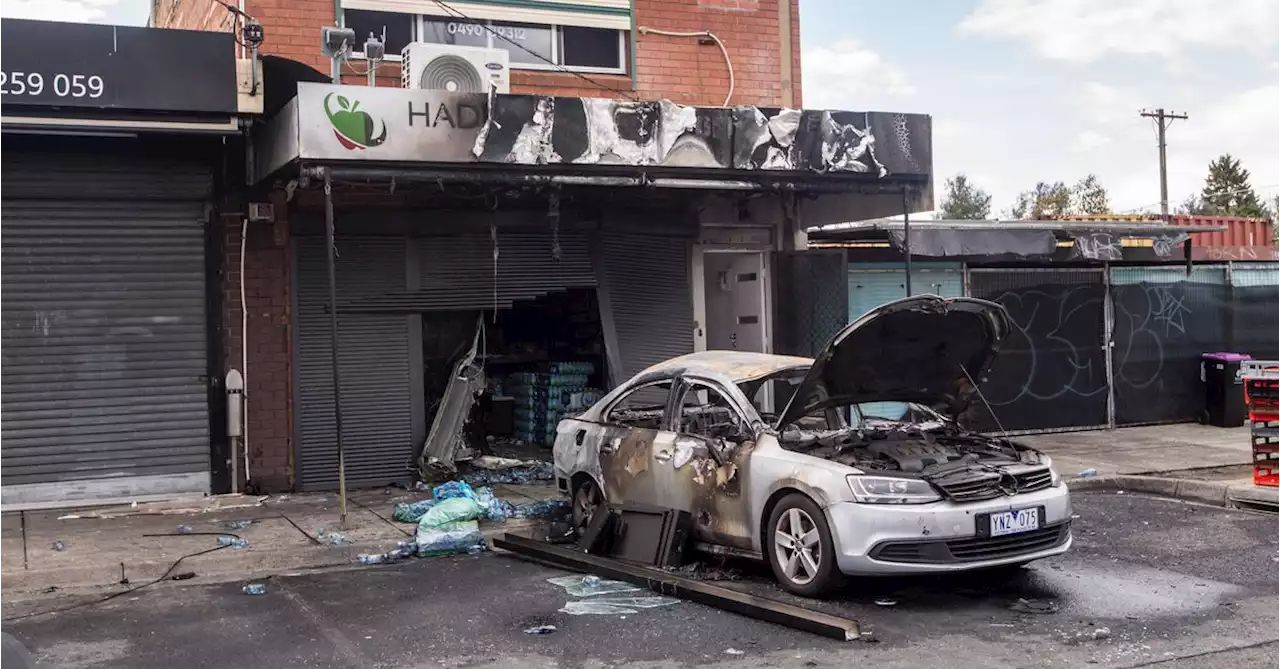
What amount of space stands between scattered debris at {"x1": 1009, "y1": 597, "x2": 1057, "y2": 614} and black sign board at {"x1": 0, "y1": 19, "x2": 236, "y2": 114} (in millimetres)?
7685

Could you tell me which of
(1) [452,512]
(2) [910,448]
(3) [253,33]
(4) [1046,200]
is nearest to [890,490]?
(2) [910,448]

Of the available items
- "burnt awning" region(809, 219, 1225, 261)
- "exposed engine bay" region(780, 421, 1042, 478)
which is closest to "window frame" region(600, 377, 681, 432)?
"exposed engine bay" region(780, 421, 1042, 478)

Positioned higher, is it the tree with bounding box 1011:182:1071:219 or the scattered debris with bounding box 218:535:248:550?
Result: the tree with bounding box 1011:182:1071:219

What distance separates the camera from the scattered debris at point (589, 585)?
7.31 meters

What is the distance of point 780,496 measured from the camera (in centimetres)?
709

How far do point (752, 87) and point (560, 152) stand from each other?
389 cm

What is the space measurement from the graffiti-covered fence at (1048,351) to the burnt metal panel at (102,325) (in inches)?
375

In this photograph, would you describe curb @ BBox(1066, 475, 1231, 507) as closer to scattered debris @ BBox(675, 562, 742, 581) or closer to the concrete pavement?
scattered debris @ BBox(675, 562, 742, 581)

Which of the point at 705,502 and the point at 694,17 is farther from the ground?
the point at 694,17

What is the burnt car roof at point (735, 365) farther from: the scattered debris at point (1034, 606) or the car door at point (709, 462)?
the scattered debris at point (1034, 606)

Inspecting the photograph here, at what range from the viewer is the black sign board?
31.4 ft

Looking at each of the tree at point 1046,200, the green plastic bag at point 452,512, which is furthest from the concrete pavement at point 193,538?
the tree at point 1046,200

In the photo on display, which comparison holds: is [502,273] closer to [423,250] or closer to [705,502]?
[423,250]

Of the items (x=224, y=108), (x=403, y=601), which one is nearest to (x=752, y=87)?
(x=224, y=108)
